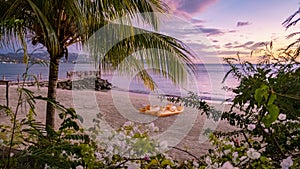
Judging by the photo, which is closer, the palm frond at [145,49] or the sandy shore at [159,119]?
the palm frond at [145,49]

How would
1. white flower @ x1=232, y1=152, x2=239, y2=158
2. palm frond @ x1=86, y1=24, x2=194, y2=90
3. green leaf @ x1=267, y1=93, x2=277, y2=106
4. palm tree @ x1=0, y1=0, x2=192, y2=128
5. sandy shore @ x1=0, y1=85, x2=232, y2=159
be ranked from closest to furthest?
1. green leaf @ x1=267, y1=93, x2=277, y2=106
2. white flower @ x1=232, y1=152, x2=239, y2=158
3. palm tree @ x1=0, y1=0, x2=192, y2=128
4. palm frond @ x1=86, y1=24, x2=194, y2=90
5. sandy shore @ x1=0, y1=85, x2=232, y2=159

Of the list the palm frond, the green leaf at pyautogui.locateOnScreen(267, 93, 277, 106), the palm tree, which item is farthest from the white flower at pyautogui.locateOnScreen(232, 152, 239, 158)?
the palm frond

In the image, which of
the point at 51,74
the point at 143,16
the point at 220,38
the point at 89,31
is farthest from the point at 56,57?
the point at 220,38

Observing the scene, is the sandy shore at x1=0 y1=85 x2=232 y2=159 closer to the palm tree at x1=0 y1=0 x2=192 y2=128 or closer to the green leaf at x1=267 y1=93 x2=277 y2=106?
the palm tree at x1=0 y1=0 x2=192 y2=128

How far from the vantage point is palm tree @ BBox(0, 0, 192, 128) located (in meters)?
2.34

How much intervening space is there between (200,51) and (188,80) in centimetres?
28

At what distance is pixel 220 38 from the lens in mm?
3004

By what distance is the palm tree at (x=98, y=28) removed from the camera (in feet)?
7.67

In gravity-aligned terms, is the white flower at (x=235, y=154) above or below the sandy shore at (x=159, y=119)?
above

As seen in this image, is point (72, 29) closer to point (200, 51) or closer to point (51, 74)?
point (51, 74)

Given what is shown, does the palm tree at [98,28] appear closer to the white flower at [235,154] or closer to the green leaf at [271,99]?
the white flower at [235,154]

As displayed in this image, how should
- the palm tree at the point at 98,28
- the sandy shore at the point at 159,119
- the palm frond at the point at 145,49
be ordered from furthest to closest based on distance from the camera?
1. the sandy shore at the point at 159,119
2. the palm frond at the point at 145,49
3. the palm tree at the point at 98,28

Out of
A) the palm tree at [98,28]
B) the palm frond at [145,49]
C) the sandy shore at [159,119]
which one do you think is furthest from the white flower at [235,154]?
the sandy shore at [159,119]

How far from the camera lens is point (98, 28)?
261 cm
